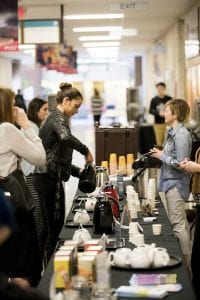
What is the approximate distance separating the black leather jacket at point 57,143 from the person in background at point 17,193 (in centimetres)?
128

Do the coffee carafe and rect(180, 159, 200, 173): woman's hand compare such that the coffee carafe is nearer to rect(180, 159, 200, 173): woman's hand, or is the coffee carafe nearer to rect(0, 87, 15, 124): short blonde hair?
rect(0, 87, 15, 124): short blonde hair

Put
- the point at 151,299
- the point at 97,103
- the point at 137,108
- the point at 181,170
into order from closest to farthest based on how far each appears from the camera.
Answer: the point at 151,299 → the point at 181,170 → the point at 137,108 → the point at 97,103

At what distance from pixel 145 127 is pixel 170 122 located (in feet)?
28.2

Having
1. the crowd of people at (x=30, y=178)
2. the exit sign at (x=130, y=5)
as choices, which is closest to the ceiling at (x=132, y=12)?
the exit sign at (x=130, y=5)

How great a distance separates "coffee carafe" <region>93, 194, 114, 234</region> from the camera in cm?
400

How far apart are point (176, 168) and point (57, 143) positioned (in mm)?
1031

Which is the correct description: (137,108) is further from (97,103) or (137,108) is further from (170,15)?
(170,15)

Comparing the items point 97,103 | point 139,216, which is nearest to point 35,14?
point 139,216

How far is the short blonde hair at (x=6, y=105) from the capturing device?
383 cm

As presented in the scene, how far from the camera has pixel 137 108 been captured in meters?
22.8

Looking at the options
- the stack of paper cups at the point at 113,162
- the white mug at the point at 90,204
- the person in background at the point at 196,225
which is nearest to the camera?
the person in background at the point at 196,225

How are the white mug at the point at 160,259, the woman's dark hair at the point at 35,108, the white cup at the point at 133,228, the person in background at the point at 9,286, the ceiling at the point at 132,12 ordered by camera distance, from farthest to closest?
the ceiling at the point at 132,12 < the woman's dark hair at the point at 35,108 < the white cup at the point at 133,228 < the white mug at the point at 160,259 < the person in background at the point at 9,286

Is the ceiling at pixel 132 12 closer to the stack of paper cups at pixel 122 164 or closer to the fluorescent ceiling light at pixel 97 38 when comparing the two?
the fluorescent ceiling light at pixel 97 38

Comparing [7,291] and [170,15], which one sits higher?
[170,15]
